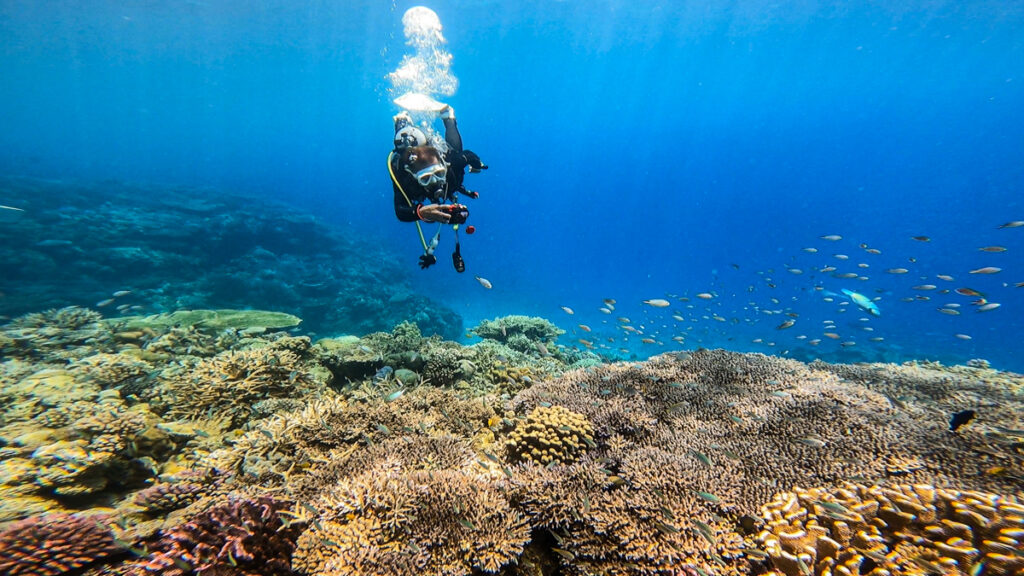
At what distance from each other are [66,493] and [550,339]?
10616mm

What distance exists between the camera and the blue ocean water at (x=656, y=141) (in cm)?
4403

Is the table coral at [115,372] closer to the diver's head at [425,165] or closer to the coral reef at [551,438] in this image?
the diver's head at [425,165]

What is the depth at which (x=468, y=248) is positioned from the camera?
85.4 meters

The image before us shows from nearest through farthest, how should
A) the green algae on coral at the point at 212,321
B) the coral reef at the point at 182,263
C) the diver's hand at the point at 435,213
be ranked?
1. the diver's hand at the point at 435,213
2. the green algae on coral at the point at 212,321
3. the coral reef at the point at 182,263

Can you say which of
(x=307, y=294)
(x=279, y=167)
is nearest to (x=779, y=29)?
(x=307, y=294)

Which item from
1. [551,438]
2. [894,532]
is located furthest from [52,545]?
[894,532]

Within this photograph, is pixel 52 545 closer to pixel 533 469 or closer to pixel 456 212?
pixel 533 469

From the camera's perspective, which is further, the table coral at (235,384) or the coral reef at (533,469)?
the table coral at (235,384)

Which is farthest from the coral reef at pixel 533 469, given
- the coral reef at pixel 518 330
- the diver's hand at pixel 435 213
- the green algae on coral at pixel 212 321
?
the coral reef at pixel 518 330

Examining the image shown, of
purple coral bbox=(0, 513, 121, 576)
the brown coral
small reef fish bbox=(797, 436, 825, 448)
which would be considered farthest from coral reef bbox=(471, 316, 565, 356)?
purple coral bbox=(0, 513, 121, 576)

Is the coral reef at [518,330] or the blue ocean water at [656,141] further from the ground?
the blue ocean water at [656,141]

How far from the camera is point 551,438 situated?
148 inches

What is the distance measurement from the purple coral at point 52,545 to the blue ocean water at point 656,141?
7.33 meters

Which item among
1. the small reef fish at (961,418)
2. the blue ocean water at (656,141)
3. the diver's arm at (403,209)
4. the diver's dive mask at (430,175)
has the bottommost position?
the small reef fish at (961,418)
